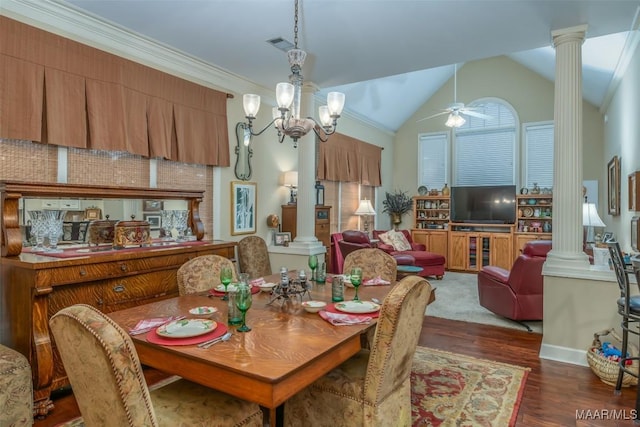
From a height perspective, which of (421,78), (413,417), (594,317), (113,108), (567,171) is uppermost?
(421,78)

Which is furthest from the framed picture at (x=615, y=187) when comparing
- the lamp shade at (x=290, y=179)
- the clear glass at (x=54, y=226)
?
the clear glass at (x=54, y=226)

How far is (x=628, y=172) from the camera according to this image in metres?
4.43

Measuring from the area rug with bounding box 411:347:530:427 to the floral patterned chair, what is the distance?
218cm

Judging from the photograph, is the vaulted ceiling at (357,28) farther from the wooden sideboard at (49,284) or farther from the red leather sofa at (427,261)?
the red leather sofa at (427,261)

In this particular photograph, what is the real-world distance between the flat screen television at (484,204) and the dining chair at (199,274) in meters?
6.32

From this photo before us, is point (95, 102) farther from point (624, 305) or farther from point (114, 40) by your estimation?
point (624, 305)

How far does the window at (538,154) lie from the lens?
25.0ft

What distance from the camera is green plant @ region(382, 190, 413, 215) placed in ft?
28.9

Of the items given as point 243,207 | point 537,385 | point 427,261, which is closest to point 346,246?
point 427,261

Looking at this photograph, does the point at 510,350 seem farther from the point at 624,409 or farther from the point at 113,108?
the point at 113,108

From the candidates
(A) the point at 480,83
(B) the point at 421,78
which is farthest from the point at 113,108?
(A) the point at 480,83

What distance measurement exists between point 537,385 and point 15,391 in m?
3.32

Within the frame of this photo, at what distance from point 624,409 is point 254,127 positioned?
14.5ft

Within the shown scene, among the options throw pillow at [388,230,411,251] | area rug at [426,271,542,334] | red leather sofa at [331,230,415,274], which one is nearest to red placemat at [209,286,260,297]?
area rug at [426,271,542,334]
